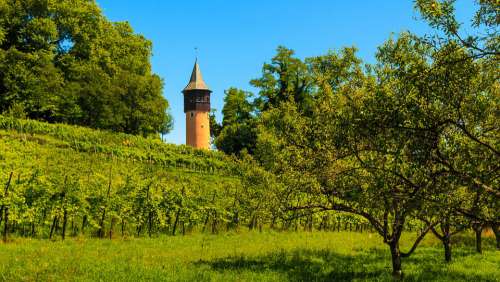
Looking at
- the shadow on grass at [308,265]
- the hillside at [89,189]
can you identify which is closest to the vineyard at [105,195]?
the hillside at [89,189]

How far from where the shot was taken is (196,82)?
93.9 metres

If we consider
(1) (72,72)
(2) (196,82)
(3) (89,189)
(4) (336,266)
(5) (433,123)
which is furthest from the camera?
(2) (196,82)

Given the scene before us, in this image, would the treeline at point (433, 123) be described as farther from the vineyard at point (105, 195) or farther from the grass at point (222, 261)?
the vineyard at point (105, 195)

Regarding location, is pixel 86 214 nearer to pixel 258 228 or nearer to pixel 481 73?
pixel 258 228

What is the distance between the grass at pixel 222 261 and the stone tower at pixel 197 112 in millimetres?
67938

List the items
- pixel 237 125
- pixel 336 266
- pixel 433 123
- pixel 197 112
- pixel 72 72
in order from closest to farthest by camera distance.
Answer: pixel 433 123 → pixel 336 266 → pixel 72 72 → pixel 237 125 → pixel 197 112

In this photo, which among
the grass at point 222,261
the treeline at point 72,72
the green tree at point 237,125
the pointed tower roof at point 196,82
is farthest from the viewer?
the pointed tower roof at point 196,82

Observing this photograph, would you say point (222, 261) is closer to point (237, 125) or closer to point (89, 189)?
point (89, 189)

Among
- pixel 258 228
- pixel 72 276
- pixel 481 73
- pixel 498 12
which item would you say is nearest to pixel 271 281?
pixel 72 276

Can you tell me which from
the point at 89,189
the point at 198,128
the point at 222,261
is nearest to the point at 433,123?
the point at 222,261

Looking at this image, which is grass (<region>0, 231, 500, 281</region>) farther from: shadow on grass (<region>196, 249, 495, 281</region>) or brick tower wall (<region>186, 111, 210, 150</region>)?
brick tower wall (<region>186, 111, 210, 150</region>)

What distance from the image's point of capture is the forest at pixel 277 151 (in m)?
7.76

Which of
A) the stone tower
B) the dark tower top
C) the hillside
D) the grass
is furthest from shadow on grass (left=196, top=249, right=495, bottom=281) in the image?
the dark tower top

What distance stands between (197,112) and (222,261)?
77.3m
